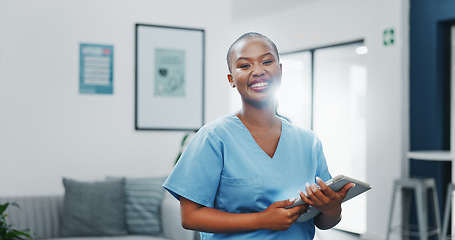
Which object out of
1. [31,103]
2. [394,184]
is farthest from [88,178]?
[394,184]

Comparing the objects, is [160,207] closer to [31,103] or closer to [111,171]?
[111,171]

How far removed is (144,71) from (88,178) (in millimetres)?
910

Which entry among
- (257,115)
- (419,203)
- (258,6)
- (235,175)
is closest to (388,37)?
(419,203)

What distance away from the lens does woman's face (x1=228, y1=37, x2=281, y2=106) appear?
38.5 inches

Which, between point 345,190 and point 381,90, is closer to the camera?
point 345,190

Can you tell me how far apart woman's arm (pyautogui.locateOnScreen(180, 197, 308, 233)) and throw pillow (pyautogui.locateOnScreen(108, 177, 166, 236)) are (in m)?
2.25

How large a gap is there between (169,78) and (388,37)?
7.15 ft

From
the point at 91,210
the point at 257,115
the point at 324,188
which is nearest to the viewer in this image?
the point at 324,188

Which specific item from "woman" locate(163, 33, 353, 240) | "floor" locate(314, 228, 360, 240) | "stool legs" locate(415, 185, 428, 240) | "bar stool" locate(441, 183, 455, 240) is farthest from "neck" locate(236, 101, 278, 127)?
"floor" locate(314, 228, 360, 240)

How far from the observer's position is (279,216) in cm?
92

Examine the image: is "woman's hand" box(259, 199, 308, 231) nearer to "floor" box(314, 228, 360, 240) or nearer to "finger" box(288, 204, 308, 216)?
"finger" box(288, 204, 308, 216)

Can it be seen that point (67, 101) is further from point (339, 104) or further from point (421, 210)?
point (339, 104)

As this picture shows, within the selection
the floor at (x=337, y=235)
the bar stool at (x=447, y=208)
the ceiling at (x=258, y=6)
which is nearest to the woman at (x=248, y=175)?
the bar stool at (x=447, y=208)

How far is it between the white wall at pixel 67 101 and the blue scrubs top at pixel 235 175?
9.06ft
